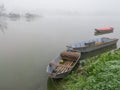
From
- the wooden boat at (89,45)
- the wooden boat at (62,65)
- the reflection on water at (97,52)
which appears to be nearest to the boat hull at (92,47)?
the wooden boat at (89,45)

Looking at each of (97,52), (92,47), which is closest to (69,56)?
(92,47)

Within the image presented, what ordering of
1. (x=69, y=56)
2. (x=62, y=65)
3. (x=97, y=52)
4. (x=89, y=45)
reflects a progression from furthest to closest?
(x=97, y=52) → (x=89, y=45) → (x=69, y=56) → (x=62, y=65)

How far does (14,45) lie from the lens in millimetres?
18906

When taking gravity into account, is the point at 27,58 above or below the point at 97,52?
above

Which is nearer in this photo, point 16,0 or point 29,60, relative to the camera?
point 29,60

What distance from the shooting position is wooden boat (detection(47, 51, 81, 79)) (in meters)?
10.9

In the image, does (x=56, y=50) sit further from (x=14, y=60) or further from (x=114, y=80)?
(x=114, y=80)

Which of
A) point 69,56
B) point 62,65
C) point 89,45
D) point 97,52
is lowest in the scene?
point 97,52

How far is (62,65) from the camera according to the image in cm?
1200

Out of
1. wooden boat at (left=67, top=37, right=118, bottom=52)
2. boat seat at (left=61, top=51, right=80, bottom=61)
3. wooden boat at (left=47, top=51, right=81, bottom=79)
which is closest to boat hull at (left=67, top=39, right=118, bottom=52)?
wooden boat at (left=67, top=37, right=118, bottom=52)

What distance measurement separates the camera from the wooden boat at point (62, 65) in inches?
430

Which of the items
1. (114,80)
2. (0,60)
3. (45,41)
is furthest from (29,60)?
(114,80)

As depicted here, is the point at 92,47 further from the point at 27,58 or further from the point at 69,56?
the point at 27,58

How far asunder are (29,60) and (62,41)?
22.9 ft
